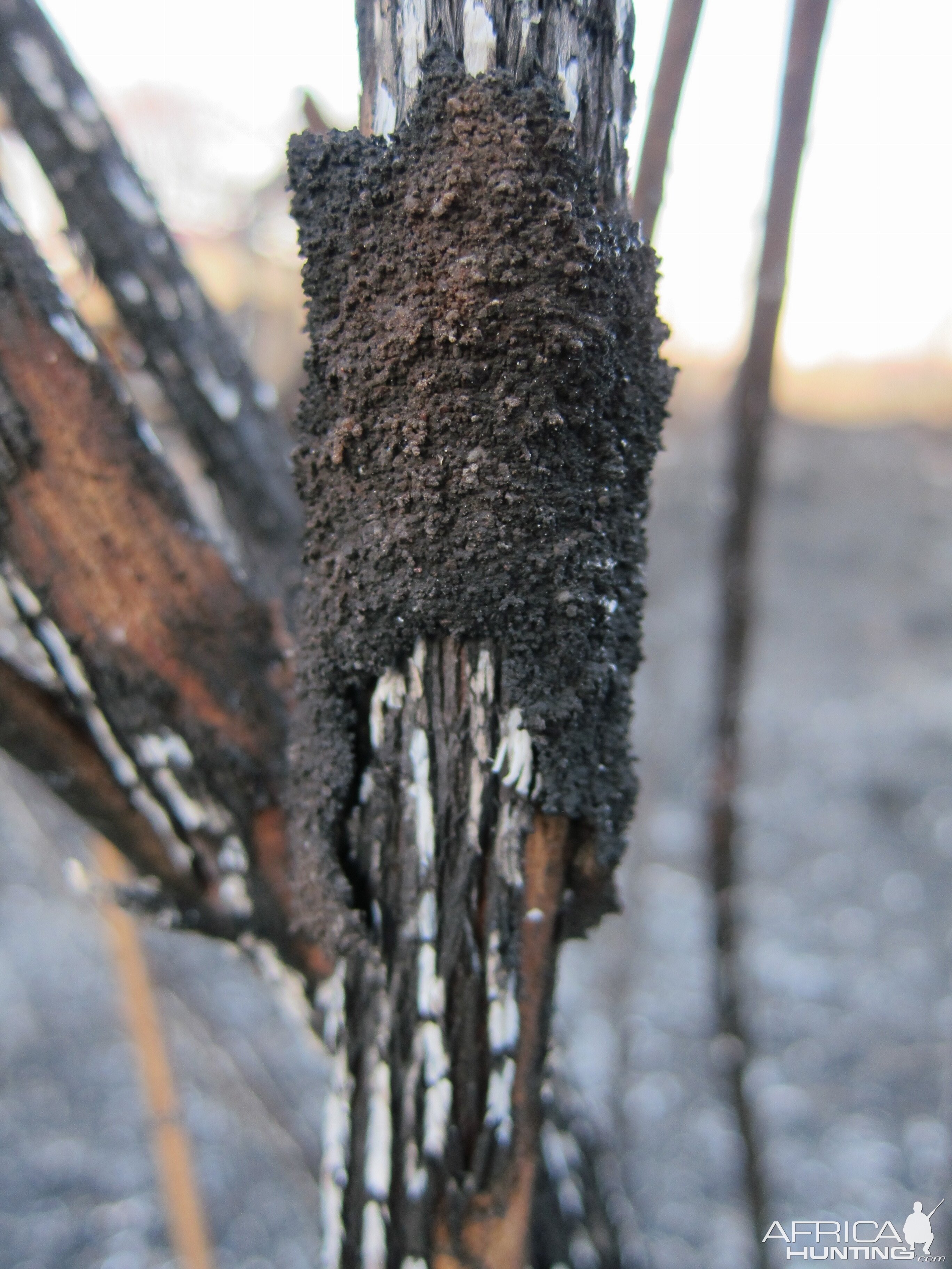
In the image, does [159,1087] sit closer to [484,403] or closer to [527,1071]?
[527,1071]

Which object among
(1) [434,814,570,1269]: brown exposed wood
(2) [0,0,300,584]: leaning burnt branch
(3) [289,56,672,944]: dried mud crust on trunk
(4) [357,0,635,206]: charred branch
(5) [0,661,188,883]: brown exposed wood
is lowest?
(1) [434,814,570,1269]: brown exposed wood

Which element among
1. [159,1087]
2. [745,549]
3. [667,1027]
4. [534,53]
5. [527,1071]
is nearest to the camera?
[534,53]

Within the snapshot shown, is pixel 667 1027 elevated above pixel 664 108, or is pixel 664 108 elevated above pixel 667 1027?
pixel 664 108

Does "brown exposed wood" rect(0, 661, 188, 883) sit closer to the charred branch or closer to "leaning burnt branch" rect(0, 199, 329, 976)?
"leaning burnt branch" rect(0, 199, 329, 976)

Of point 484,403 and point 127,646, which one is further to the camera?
point 127,646

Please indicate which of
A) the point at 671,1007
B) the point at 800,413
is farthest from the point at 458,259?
the point at 800,413

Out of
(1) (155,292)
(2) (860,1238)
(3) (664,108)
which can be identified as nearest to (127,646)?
(1) (155,292)

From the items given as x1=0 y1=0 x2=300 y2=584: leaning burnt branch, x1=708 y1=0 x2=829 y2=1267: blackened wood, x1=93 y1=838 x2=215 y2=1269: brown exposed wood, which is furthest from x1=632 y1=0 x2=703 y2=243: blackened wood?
x1=93 y1=838 x2=215 y2=1269: brown exposed wood

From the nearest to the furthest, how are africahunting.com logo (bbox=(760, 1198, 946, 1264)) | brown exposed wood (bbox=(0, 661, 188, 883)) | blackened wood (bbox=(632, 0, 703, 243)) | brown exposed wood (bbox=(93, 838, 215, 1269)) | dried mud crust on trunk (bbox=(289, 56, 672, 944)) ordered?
dried mud crust on trunk (bbox=(289, 56, 672, 944))
brown exposed wood (bbox=(0, 661, 188, 883))
blackened wood (bbox=(632, 0, 703, 243))
brown exposed wood (bbox=(93, 838, 215, 1269))
africahunting.com logo (bbox=(760, 1198, 946, 1264))
